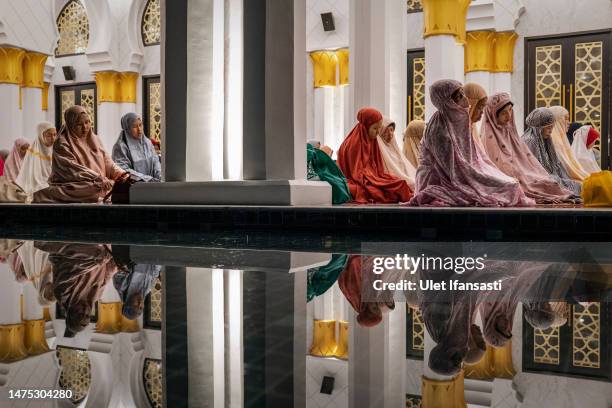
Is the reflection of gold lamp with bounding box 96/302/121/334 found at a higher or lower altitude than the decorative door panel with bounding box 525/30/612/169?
lower

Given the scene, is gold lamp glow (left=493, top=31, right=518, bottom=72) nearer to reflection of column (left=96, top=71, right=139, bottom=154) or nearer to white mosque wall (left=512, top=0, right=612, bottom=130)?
white mosque wall (left=512, top=0, right=612, bottom=130)

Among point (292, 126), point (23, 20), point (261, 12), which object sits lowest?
point (292, 126)

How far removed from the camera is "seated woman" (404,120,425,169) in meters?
5.73

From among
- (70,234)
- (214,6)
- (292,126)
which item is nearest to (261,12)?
(214,6)

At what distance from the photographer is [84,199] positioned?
Answer: 527 cm

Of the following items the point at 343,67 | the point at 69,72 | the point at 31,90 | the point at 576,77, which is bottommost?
the point at 576,77

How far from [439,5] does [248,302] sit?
188 inches

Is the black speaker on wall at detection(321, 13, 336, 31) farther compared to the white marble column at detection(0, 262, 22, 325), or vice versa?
the black speaker on wall at detection(321, 13, 336, 31)

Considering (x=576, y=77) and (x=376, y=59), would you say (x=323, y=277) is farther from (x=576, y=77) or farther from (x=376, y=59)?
(x=576, y=77)

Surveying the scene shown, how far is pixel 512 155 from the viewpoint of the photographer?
14.9ft

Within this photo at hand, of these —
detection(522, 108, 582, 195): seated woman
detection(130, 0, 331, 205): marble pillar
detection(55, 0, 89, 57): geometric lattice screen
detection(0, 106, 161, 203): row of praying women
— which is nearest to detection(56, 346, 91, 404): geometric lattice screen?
detection(130, 0, 331, 205): marble pillar

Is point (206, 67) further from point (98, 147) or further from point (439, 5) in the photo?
point (439, 5)

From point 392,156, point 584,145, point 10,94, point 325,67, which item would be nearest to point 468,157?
point 392,156

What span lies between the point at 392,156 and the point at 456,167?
1.42m
